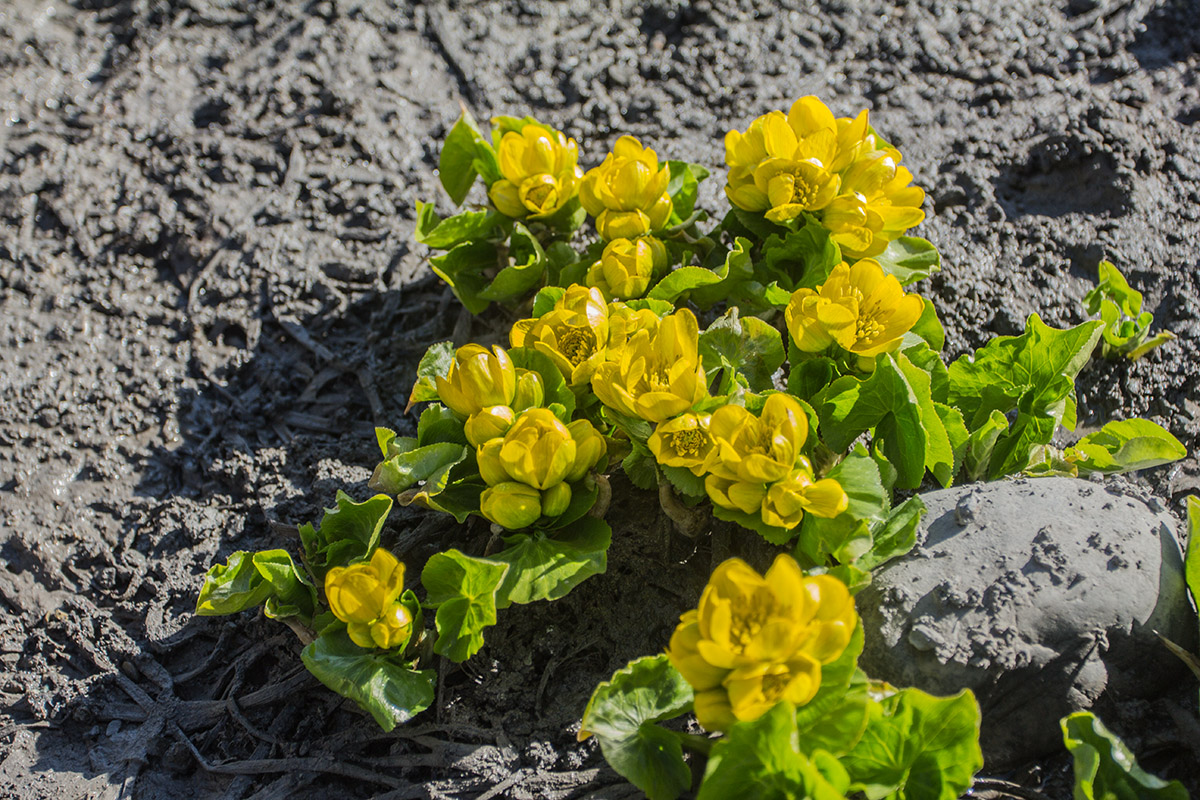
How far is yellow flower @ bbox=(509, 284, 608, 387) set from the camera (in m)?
1.98

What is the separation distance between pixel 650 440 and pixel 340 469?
3.43 feet

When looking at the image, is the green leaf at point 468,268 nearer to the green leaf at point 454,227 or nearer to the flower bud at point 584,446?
the green leaf at point 454,227

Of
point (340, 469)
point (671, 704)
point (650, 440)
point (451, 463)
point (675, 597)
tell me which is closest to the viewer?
point (671, 704)

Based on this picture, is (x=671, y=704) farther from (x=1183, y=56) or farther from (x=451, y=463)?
(x=1183, y=56)

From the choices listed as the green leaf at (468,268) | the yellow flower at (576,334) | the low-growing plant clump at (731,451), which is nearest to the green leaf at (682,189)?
the low-growing plant clump at (731,451)

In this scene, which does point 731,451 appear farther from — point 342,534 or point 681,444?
point 342,534

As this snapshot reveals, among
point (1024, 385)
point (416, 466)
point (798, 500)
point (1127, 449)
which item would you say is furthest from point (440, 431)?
point (1127, 449)

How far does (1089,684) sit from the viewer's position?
1.78m

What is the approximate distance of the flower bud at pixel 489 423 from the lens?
189 centimetres

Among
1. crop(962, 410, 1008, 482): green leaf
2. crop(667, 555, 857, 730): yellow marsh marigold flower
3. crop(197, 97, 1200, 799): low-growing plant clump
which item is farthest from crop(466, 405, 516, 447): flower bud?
crop(962, 410, 1008, 482): green leaf

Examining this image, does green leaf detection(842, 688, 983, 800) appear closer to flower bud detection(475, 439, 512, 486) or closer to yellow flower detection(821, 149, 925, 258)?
flower bud detection(475, 439, 512, 486)

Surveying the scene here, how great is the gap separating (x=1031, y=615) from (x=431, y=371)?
1.41 meters

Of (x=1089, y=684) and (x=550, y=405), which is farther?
(x=550, y=405)

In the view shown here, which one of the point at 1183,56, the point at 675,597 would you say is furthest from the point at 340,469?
the point at 1183,56
